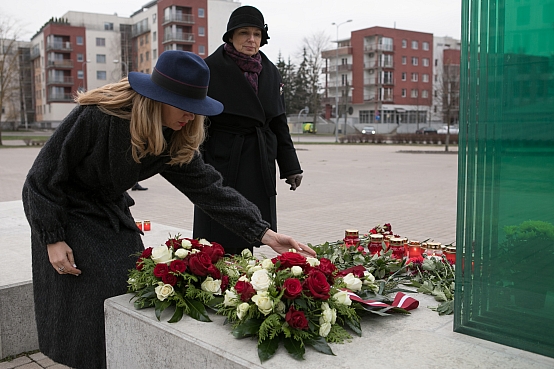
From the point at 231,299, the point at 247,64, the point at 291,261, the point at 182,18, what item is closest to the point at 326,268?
the point at 291,261

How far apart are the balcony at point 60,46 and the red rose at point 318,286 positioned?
76468mm

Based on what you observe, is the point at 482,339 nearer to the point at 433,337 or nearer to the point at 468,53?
the point at 433,337

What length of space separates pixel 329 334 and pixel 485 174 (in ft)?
2.51

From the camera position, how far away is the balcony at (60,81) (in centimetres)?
7244

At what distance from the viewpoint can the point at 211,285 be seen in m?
2.37

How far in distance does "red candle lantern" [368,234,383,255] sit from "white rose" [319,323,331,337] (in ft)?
4.96

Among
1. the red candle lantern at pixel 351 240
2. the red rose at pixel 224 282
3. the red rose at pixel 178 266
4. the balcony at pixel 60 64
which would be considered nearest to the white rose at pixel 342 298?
the red rose at pixel 224 282

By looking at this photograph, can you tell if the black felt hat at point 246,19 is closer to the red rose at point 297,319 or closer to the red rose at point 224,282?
the red rose at point 224,282

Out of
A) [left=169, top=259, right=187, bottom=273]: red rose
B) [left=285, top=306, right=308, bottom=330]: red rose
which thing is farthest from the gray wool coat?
[left=285, top=306, right=308, bottom=330]: red rose

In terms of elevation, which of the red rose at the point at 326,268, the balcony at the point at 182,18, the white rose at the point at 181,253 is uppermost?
the balcony at the point at 182,18

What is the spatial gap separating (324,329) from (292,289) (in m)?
0.17

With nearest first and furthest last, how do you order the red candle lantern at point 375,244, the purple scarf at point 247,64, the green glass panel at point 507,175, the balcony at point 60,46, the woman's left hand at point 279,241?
the green glass panel at point 507,175 → the woman's left hand at point 279,241 → the red candle lantern at point 375,244 → the purple scarf at point 247,64 → the balcony at point 60,46

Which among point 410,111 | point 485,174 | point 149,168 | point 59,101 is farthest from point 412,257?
point 59,101

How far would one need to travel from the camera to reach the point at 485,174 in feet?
6.79
